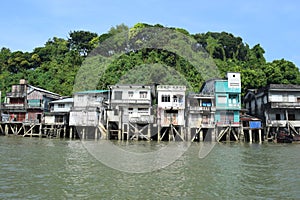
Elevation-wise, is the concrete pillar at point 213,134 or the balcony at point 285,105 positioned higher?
the balcony at point 285,105

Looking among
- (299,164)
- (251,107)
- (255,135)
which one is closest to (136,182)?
(299,164)

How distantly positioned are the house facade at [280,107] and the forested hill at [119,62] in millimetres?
7300

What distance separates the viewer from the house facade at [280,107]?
32.3 m

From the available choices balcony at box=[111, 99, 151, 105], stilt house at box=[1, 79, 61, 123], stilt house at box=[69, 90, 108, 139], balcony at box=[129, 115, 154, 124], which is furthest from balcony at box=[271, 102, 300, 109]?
stilt house at box=[1, 79, 61, 123]

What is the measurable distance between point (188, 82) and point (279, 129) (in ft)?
57.8

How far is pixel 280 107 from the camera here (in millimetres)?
32094

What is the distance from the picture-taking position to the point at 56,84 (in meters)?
46.8

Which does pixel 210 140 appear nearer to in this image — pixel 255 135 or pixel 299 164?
pixel 255 135

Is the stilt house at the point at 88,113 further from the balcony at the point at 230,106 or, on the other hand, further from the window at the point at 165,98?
the balcony at the point at 230,106

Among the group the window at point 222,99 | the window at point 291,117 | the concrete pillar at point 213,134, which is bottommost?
the concrete pillar at point 213,134

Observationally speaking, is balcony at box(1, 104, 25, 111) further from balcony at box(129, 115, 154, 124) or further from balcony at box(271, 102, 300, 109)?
balcony at box(271, 102, 300, 109)

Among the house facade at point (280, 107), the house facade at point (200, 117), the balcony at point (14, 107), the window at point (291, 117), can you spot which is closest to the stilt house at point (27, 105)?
the balcony at point (14, 107)

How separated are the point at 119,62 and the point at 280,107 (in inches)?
1059

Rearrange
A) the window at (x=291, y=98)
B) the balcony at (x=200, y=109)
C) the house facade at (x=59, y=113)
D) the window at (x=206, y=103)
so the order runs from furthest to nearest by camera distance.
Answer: the house facade at (x=59, y=113)
the window at (x=291, y=98)
the window at (x=206, y=103)
the balcony at (x=200, y=109)
